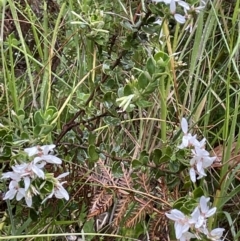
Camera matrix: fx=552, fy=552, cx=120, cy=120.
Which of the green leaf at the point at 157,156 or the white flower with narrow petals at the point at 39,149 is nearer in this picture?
the white flower with narrow petals at the point at 39,149

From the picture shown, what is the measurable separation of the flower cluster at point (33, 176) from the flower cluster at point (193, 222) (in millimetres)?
155

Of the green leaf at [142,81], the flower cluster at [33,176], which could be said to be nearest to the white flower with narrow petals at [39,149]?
the flower cluster at [33,176]

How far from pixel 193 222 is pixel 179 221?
2 cm

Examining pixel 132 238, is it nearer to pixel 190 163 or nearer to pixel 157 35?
pixel 190 163

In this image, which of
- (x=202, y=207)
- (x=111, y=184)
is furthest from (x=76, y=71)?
(x=202, y=207)

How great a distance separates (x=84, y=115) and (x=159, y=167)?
0.49 feet

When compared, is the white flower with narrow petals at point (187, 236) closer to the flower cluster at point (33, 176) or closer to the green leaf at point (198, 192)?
the green leaf at point (198, 192)

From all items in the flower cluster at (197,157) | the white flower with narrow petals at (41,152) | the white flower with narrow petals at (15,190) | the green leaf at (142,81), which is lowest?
the white flower with narrow petals at (15,190)

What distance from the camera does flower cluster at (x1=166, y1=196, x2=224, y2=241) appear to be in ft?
2.42

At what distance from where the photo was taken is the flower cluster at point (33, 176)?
2.34 ft

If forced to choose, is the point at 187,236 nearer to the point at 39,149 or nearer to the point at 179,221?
the point at 179,221

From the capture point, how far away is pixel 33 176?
72 cm

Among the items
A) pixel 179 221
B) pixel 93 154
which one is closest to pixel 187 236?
pixel 179 221

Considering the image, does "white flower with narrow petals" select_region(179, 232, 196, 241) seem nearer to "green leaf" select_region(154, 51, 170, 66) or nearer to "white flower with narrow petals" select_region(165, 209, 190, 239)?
"white flower with narrow petals" select_region(165, 209, 190, 239)
